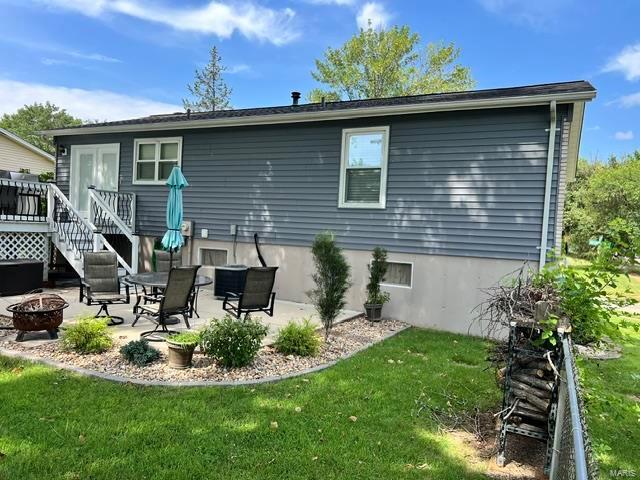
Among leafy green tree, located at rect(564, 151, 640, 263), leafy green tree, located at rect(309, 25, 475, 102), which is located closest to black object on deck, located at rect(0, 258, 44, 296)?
leafy green tree, located at rect(564, 151, 640, 263)

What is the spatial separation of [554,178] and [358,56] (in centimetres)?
2364

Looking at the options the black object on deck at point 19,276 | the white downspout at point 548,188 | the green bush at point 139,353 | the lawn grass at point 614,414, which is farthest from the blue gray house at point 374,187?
the green bush at point 139,353

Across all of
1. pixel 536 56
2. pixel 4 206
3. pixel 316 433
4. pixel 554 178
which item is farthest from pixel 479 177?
pixel 536 56

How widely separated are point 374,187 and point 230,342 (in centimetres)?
478

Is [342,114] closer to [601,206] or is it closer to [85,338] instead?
[85,338]

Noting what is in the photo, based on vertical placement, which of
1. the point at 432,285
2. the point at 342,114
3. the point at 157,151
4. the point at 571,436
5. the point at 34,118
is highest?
the point at 34,118

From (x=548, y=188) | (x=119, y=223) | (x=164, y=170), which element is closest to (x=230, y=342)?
(x=548, y=188)

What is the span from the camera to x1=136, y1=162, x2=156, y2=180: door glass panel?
10.8 meters

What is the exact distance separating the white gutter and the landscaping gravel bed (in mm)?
4294

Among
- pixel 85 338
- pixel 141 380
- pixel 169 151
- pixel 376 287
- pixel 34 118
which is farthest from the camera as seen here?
pixel 34 118

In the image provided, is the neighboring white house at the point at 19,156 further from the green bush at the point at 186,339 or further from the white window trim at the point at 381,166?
the green bush at the point at 186,339

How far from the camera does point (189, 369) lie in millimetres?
4613

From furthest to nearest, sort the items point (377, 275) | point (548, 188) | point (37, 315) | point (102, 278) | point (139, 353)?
point (377, 275) → point (102, 278) → point (548, 188) → point (37, 315) → point (139, 353)

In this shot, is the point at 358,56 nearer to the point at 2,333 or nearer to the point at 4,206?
the point at 4,206
